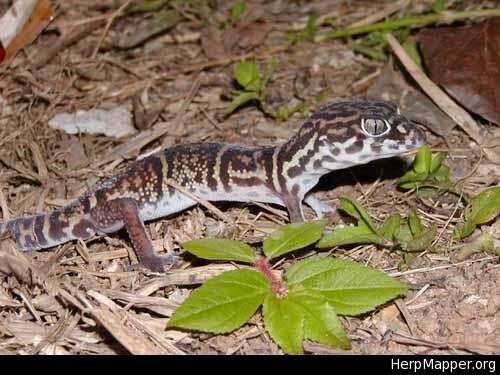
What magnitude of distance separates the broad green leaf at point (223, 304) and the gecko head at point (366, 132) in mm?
1287

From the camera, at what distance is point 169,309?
167 inches

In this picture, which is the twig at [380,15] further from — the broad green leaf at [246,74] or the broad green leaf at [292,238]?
the broad green leaf at [292,238]

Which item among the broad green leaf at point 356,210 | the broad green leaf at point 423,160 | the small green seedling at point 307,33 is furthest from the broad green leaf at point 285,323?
the small green seedling at point 307,33

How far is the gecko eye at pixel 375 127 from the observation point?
4.65 metres

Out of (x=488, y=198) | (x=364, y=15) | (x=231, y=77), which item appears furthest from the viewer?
(x=364, y=15)

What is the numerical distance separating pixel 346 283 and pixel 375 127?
1.22m

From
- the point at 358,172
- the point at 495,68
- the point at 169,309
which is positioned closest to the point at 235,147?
the point at 358,172

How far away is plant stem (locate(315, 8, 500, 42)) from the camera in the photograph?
20.7ft

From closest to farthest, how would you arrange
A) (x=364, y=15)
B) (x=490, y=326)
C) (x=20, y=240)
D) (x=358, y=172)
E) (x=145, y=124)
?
(x=490, y=326), (x=20, y=240), (x=358, y=172), (x=145, y=124), (x=364, y=15)

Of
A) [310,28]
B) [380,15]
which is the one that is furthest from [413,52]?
[310,28]

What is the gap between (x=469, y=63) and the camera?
5.73m

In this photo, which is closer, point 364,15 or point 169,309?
point 169,309

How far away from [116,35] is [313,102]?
7.73 feet
